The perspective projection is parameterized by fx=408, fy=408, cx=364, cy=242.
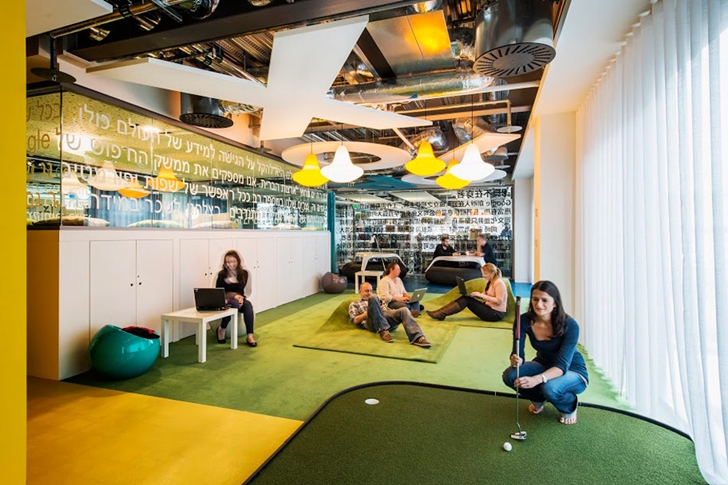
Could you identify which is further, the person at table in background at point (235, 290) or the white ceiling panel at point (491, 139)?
the white ceiling panel at point (491, 139)

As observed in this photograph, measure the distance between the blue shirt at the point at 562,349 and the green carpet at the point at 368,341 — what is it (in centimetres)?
147

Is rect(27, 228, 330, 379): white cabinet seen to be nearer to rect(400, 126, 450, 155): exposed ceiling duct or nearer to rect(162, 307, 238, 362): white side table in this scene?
rect(162, 307, 238, 362): white side table

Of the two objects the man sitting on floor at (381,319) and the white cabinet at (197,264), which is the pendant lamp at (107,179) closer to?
the white cabinet at (197,264)

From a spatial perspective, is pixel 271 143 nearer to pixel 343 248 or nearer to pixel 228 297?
pixel 228 297

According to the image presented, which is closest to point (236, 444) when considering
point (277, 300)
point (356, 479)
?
point (356, 479)

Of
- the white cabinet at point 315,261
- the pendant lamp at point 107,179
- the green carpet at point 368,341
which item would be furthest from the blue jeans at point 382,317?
the white cabinet at point 315,261

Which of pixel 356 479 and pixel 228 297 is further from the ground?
pixel 228 297

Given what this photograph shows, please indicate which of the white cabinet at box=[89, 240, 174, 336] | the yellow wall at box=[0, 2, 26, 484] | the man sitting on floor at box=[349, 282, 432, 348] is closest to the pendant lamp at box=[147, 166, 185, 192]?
the white cabinet at box=[89, 240, 174, 336]

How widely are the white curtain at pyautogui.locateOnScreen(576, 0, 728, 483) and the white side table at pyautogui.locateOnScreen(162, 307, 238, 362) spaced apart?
4031 mm

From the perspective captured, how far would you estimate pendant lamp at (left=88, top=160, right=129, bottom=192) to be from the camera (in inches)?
173

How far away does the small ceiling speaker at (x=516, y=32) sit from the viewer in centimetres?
292

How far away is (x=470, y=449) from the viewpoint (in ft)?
8.35

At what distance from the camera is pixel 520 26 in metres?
2.92

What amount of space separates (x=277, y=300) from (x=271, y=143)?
3.14 m
